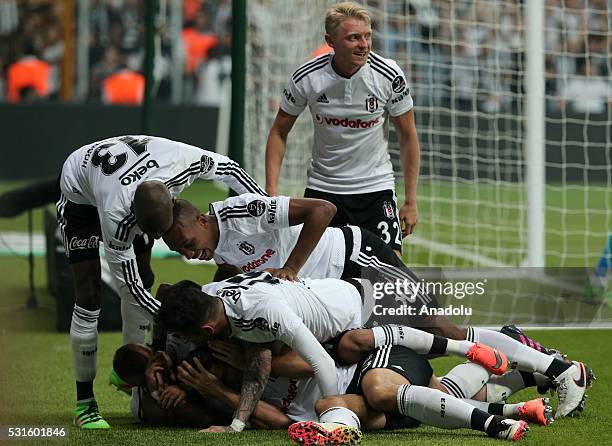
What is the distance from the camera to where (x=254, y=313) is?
16.0ft

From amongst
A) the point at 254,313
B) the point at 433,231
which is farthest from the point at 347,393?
the point at 433,231

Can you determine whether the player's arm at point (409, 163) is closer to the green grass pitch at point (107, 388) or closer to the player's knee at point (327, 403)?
the green grass pitch at point (107, 388)

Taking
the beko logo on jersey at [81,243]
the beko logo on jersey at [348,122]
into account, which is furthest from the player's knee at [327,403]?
the beko logo on jersey at [348,122]

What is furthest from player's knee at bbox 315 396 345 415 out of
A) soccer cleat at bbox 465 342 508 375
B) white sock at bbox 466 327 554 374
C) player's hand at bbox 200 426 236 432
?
white sock at bbox 466 327 554 374

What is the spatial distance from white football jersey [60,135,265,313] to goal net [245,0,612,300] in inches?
158

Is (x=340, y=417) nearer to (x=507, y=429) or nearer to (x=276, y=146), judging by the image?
(x=507, y=429)

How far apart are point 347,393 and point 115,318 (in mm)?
3422

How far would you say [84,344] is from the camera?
5.60m

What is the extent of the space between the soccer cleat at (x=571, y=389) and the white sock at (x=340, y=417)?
3.37ft

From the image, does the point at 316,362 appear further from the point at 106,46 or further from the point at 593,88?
the point at 106,46

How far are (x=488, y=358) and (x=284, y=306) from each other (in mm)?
992

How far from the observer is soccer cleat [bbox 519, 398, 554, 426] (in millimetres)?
5020

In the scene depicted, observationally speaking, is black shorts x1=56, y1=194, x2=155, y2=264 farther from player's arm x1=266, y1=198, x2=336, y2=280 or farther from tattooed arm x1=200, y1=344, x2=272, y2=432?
tattooed arm x1=200, y1=344, x2=272, y2=432

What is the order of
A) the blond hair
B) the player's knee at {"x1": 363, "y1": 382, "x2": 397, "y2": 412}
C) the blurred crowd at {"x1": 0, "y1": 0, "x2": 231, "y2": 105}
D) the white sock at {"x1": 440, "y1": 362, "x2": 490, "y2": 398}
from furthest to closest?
the blurred crowd at {"x1": 0, "y1": 0, "x2": 231, "y2": 105}, the blond hair, the white sock at {"x1": 440, "y1": 362, "x2": 490, "y2": 398}, the player's knee at {"x1": 363, "y1": 382, "x2": 397, "y2": 412}
